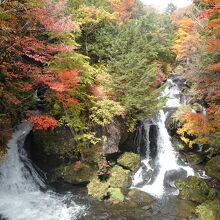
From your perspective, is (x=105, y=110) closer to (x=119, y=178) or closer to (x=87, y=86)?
(x=87, y=86)

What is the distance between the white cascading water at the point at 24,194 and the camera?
13077 mm

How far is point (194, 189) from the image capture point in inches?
604

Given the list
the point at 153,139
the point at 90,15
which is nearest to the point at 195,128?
the point at 153,139

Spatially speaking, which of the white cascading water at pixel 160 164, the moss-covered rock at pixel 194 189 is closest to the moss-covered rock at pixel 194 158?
the white cascading water at pixel 160 164

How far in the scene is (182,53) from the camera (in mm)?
27312

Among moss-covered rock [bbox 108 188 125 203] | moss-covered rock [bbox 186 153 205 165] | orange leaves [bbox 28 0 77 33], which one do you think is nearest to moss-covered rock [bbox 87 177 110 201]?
moss-covered rock [bbox 108 188 125 203]

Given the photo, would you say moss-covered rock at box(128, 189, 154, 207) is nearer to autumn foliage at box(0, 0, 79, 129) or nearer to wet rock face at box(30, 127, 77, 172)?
wet rock face at box(30, 127, 77, 172)

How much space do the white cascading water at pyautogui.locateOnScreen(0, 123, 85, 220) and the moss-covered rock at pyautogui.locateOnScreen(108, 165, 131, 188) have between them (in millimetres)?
2574

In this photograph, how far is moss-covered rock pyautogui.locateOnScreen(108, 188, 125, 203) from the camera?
1456 cm

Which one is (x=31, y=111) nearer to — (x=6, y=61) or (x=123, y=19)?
(x=6, y=61)

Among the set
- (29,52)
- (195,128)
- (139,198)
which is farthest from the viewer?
(195,128)

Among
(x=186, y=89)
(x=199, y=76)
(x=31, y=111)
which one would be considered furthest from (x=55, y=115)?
(x=186, y=89)

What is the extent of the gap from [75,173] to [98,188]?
5.36ft

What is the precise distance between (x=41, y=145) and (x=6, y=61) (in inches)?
236
